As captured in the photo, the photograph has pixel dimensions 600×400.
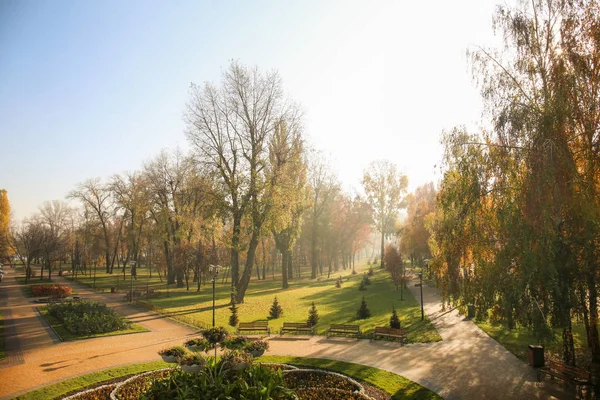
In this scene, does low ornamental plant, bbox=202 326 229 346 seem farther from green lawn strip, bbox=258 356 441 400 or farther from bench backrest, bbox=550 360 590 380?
bench backrest, bbox=550 360 590 380

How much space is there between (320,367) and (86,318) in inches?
616

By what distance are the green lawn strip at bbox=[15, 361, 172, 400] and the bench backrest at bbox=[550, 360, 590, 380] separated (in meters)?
14.3

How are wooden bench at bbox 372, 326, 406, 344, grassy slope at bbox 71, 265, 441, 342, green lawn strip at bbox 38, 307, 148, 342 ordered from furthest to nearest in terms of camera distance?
1. grassy slope at bbox 71, 265, 441, 342
2. green lawn strip at bbox 38, 307, 148, 342
3. wooden bench at bbox 372, 326, 406, 344

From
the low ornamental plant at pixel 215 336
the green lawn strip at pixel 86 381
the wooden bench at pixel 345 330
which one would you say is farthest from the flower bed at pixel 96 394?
the wooden bench at pixel 345 330

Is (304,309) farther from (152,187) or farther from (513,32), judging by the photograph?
(152,187)

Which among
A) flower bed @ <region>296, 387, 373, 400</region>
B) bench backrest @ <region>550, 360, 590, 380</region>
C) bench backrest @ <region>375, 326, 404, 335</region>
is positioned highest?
bench backrest @ <region>550, 360, 590, 380</region>

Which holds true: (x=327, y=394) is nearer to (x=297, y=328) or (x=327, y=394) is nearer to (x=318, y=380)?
(x=318, y=380)

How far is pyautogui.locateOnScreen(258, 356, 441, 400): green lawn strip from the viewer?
38.5ft

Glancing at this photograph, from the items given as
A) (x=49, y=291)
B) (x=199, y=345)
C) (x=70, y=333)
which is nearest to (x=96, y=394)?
(x=199, y=345)

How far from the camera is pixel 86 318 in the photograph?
21984 millimetres

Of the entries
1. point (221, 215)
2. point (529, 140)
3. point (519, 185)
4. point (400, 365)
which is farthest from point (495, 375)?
point (221, 215)

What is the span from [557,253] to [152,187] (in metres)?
44.1

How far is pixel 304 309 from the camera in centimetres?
2805

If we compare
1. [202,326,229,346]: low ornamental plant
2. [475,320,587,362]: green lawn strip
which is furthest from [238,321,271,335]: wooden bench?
[475,320,587,362]: green lawn strip
